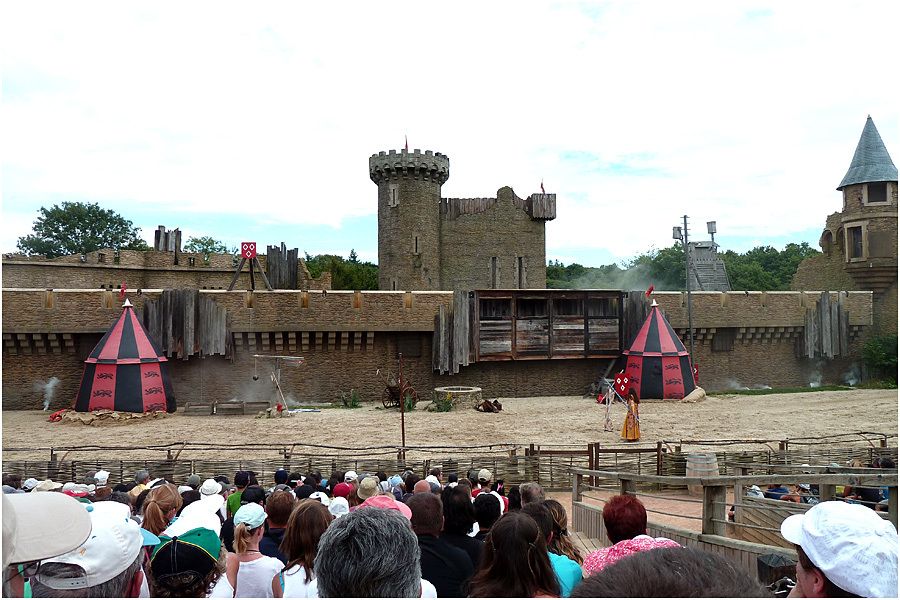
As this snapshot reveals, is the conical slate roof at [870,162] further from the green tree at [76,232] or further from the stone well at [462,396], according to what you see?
the green tree at [76,232]

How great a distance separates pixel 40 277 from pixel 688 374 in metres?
29.2

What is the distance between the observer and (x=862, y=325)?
100ft

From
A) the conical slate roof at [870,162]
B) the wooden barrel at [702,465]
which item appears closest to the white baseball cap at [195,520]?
the wooden barrel at [702,465]

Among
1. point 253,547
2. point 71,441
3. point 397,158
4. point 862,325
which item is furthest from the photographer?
point 397,158

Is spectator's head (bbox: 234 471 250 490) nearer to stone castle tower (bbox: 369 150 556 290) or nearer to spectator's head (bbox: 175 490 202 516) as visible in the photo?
spectator's head (bbox: 175 490 202 516)

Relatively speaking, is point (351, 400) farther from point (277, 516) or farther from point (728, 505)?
point (277, 516)

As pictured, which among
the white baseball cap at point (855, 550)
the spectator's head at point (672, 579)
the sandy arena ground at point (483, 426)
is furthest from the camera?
the sandy arena ground at point (483, 426)

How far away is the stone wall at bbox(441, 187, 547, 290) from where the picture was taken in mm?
36344

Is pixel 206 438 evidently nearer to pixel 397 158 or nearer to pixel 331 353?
pixel 331 353

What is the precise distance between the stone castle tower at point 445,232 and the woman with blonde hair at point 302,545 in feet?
102

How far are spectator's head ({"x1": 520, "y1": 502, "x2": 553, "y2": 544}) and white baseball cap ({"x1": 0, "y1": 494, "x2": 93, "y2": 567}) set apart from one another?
232 cm

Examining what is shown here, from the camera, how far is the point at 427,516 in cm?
368

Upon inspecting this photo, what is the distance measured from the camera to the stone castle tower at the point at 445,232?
3519cm

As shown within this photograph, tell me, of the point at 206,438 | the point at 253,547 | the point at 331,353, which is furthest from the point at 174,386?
the point at 253,547
